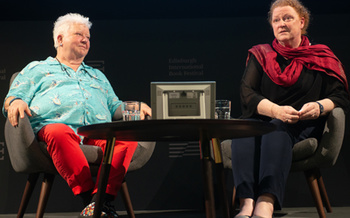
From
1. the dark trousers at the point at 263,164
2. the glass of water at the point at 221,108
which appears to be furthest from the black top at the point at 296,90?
the glass of water at the point at 221,108

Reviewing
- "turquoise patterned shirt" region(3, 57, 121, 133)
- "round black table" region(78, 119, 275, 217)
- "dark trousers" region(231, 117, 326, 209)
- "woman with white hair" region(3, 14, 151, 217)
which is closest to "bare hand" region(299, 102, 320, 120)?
"dark trousers" region(231, 117, 326, 209)

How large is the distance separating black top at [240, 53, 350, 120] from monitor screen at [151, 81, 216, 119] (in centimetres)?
78

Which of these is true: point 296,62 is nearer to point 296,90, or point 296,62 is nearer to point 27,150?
point 296,90

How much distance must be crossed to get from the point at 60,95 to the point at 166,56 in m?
1.24

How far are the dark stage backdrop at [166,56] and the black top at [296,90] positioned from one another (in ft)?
3.53

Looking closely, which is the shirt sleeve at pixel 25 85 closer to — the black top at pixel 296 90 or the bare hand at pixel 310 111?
the black top at pixel 296 90

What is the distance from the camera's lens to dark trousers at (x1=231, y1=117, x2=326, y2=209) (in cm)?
223

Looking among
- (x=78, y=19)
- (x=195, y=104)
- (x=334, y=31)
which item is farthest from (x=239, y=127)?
(x=334, y=31)

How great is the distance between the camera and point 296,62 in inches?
114

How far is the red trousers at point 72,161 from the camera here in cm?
258

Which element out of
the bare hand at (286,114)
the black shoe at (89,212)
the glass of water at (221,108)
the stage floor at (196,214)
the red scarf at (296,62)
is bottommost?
the stage floor at (196,214)

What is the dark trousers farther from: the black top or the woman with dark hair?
the black top

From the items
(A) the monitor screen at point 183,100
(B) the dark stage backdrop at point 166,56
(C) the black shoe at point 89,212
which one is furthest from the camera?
(B) the dark stage backdrop at point 166,56

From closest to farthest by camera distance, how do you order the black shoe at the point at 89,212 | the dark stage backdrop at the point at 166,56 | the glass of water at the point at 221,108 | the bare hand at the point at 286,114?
the glass of water at the point at 221,108 < the black shoe at the point at 89,212 < the bare hand at the point at 286,114 < the dark stage backdrop at the point at 166,56
